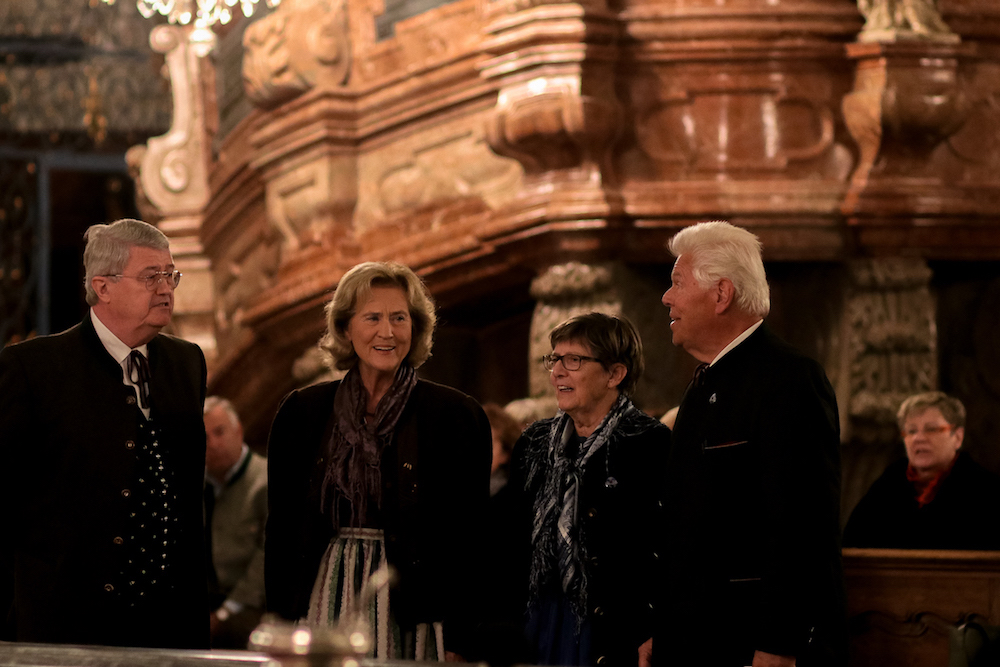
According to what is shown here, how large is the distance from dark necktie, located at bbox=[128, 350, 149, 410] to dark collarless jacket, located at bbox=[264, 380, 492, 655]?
31cm

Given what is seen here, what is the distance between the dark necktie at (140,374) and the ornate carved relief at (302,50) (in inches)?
146

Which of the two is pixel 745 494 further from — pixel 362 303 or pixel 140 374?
pixel 140 374

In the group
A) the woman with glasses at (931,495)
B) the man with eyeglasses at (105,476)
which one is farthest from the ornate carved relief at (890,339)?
the man with eyeglasses at (105,476)

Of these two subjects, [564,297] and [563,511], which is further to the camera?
[564,297]

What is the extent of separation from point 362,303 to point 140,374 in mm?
540

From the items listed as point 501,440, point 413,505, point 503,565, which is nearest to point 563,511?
point 503,565

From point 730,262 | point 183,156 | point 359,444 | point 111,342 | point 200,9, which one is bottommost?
point 359,444

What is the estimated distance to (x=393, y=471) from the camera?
12.5 feet

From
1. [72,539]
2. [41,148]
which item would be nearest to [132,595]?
[72,539]

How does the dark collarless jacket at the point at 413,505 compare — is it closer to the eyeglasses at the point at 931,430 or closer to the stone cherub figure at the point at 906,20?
the eyeglasses at the point at 931,430

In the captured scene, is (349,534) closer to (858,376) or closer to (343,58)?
(858,376)

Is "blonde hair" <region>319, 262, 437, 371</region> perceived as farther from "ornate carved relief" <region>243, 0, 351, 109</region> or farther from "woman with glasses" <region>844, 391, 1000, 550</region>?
"ornate carved relief" <region>243, 0, 351, 109</region>

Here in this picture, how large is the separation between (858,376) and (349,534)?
2.67 m

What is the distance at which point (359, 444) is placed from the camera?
12.6ft
